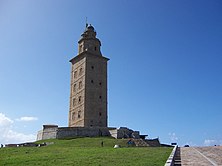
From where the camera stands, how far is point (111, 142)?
35.4 m

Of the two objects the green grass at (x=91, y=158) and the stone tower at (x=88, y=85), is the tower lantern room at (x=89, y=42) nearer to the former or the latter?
the stone tower at (x=88, y=85)

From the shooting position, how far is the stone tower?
52531 mm

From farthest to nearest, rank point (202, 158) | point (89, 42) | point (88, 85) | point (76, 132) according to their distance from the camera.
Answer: point (89, 42) → point (88, 85) → point (76, 132) → point (202, 158)

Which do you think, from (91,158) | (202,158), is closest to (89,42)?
(91,158)

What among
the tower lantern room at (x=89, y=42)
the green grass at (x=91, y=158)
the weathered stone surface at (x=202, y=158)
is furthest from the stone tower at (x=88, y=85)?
the weathered stone surface at (x=202, y=158)

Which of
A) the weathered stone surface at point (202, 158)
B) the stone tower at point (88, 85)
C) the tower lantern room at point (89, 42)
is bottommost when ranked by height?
the weathered stone surface at point (202, 158)

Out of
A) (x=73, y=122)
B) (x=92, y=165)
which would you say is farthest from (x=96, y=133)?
(x=92, y=165)

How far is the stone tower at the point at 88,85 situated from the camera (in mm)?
52531

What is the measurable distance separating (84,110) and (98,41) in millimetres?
16629

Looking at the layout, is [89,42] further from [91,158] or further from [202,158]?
[202,158]

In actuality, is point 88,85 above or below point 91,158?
above

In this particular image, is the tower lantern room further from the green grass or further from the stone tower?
the green grass

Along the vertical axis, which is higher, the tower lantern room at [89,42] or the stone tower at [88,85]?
the tower lantern room at [89,42]

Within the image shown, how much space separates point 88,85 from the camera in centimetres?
5403
